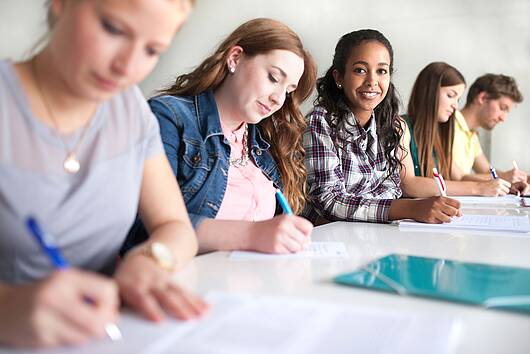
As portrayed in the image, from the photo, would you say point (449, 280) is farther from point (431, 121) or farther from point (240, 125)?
point (431, 121)

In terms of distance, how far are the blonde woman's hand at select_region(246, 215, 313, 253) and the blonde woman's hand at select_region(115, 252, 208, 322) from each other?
1.11ft

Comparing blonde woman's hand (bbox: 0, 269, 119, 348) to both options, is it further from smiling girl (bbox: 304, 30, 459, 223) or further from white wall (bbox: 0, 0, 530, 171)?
white wall (bbox: 0, 0, 530, 171)

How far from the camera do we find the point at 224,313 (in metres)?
0.63

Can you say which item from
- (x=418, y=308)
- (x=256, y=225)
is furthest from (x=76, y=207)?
(x=418, y=308)

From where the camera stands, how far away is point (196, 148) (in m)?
1.29

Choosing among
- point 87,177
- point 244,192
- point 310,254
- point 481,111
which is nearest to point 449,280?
point 310,254

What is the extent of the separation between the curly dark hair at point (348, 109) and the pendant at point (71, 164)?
1133 mm

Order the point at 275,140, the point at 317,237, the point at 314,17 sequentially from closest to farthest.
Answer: the point at 317,237 → the point at 275,140 → the point at 314,17

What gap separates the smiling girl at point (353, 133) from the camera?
1.68 meters

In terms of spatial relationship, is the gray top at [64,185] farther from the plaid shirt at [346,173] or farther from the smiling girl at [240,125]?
the plaid shirt at [346,173]

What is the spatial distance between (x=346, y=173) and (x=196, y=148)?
639 mm

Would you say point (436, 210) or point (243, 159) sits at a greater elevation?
point (243, 159)

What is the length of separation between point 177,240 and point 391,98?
1379 mm

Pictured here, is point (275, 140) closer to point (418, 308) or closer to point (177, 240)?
point (177, 240)
